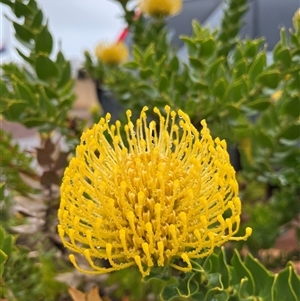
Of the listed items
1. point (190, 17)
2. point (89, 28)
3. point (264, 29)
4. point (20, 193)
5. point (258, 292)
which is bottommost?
point (258, 292)

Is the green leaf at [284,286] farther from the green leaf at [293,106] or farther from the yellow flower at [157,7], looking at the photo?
the yellow flower at [157,7]

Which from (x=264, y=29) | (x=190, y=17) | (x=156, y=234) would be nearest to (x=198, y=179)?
(x=156, y=234)

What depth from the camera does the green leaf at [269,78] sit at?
33 cm

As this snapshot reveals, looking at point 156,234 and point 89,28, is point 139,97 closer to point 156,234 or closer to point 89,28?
point 156,234

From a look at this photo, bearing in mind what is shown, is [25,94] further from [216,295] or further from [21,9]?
[216,295]

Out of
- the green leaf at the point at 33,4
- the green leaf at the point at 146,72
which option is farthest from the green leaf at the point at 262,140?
the green leaf at the point at 33,4

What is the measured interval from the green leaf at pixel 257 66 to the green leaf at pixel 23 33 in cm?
18

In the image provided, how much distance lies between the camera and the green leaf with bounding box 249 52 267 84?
1.13 feet

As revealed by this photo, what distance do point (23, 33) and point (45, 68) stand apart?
1.3 inches

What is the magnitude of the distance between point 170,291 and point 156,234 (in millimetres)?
45

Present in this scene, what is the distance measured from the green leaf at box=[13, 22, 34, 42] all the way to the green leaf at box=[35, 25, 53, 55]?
1 centimetres

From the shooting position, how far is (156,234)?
8.6 inches

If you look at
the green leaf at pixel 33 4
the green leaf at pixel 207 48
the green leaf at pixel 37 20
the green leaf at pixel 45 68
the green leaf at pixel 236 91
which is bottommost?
the green leaf at pixel 236 91

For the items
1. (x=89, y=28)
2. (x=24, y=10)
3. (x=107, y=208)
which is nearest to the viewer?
(x=107, y=208)
